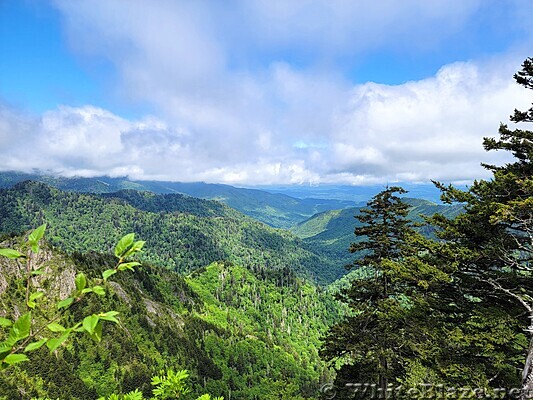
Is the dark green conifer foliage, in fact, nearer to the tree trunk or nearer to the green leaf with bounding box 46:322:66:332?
the tree trunk

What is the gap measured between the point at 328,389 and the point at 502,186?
1476 cm

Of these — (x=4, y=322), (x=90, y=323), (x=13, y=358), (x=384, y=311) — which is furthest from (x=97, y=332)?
(x=384, y=311)

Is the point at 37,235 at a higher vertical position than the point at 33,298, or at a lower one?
higher

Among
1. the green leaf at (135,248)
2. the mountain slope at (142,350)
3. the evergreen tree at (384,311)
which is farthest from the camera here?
the mountain slope at (142,350)

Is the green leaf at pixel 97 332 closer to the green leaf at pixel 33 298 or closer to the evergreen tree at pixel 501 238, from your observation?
the green leaf at pixel 33 298

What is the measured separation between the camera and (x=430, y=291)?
14219 mm

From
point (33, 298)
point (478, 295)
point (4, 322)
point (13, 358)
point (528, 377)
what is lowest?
point (528, 377)

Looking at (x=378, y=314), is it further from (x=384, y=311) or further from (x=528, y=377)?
(x=528, y=377)

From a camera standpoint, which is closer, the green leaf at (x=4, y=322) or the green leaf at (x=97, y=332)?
the green leaf at (x=97, y=332)

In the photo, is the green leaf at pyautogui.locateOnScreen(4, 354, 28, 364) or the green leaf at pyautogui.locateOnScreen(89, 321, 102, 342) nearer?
the green leaf at pyautogui.locateOnScreen(89, 321, 102, 342)

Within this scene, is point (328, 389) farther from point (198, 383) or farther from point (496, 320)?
point (198, 383)

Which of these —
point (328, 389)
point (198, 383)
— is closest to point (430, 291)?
point (328, 389)

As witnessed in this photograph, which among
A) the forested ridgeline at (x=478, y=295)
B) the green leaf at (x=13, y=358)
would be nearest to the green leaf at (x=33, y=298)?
the green leaf at (x=13, y=358)

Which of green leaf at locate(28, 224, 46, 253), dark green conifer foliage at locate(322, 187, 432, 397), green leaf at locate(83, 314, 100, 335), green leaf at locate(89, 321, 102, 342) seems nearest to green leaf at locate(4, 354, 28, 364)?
green leaf at locate(89, 321, 102, 342)
